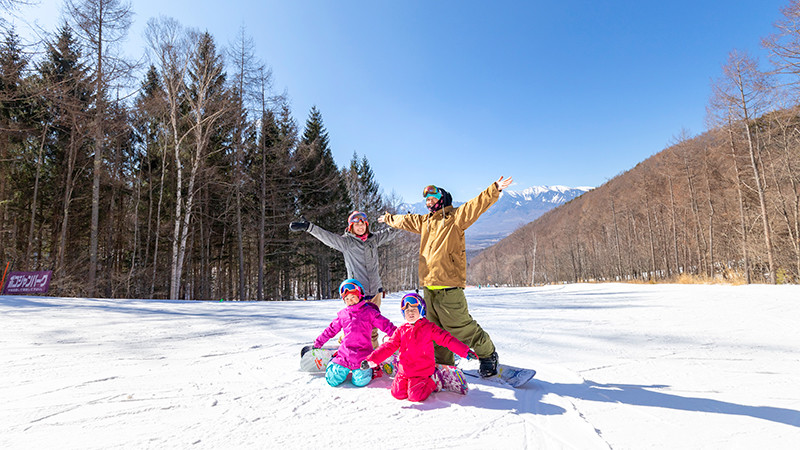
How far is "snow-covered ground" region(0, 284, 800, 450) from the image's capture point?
6.08ft

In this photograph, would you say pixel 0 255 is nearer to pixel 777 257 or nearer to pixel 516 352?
pixel 516 352

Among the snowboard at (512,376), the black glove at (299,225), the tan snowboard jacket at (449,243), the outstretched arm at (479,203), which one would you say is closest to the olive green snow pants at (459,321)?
the tan snowboard jacket at (449,243)

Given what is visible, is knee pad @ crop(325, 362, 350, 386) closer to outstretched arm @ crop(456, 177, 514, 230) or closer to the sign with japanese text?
outstretched arm @ crop(456, 177, 514, 230)

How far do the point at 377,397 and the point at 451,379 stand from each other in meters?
0.62

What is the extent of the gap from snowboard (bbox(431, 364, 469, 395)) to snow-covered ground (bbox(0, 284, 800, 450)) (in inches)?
3.0

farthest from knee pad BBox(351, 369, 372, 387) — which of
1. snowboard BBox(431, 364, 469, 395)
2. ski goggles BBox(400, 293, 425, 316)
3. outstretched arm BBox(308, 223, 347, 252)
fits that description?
outstretched arm BBox(308, 223, 347, 252)

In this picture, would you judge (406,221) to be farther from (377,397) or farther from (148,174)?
(148,174)

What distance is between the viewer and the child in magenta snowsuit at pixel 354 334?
9.05 ft

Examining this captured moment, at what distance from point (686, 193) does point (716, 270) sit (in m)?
8.00

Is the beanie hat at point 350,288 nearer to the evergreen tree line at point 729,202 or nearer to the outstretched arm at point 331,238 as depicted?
the outstretched arm at point 331,238

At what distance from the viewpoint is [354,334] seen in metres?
2.88

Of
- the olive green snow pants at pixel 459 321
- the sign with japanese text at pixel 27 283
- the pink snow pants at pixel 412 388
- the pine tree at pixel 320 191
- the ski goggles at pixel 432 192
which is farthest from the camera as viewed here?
the pine tree at pixel 320 191

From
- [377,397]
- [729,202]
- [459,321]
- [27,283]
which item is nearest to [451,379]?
[459,321]

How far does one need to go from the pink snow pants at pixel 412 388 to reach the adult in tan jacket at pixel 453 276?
574mm
